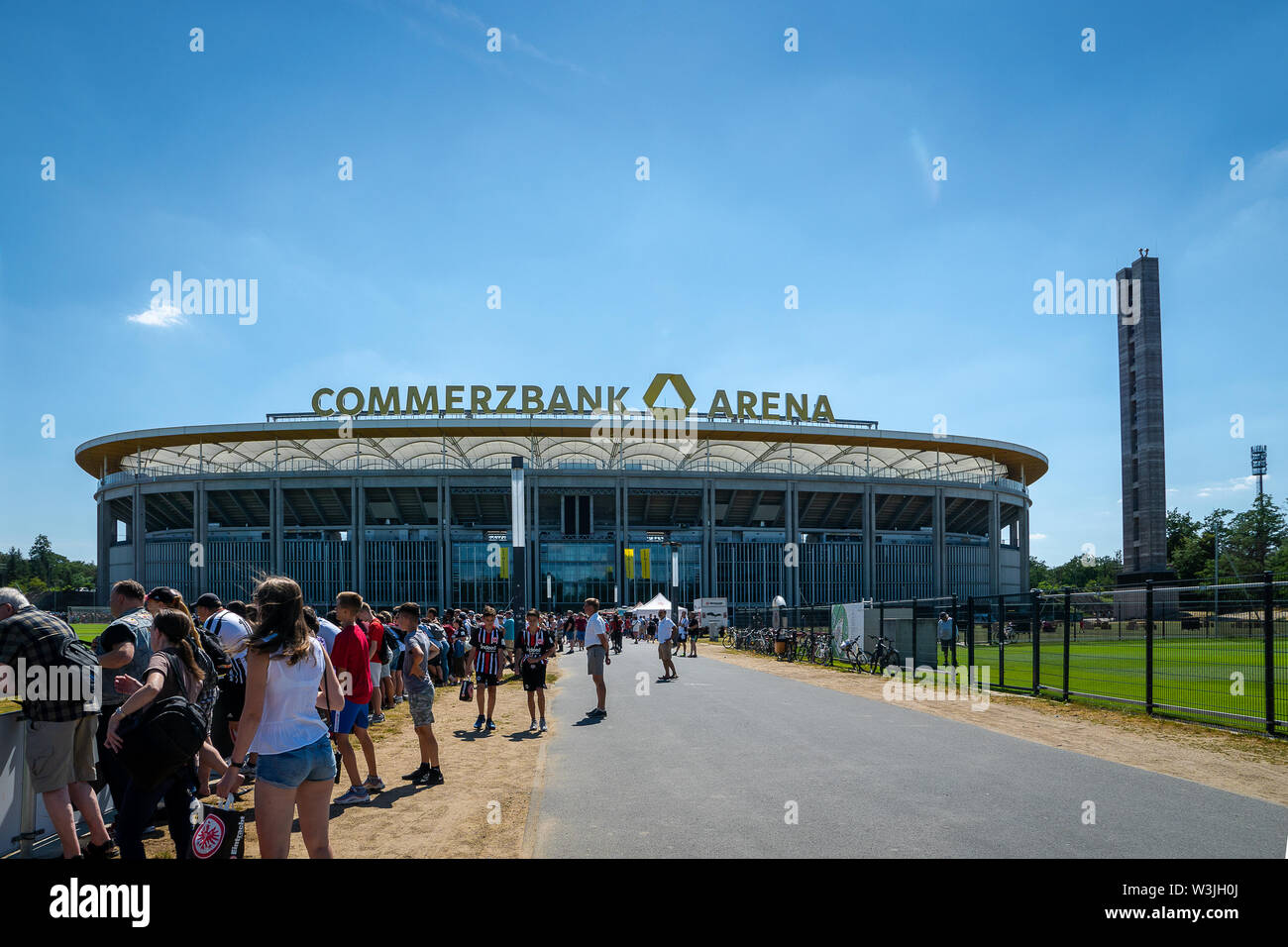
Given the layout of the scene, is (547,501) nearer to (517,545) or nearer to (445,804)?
(517,545)

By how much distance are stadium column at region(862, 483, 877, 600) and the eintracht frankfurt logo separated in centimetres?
6042

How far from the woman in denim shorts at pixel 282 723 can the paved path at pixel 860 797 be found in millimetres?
2153

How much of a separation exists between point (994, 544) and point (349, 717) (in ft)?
215

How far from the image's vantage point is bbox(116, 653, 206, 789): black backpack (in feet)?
16.4

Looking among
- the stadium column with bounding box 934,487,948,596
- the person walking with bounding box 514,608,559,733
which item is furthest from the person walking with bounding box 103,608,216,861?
the stadium column with bounding box 934,487,948,596

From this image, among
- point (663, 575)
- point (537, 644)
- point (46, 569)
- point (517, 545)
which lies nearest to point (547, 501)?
point (663, 575)

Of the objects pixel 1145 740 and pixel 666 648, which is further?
pixel 666 648

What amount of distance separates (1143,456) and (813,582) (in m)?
28.8

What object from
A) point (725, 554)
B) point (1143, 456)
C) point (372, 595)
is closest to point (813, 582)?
point (725, 554)

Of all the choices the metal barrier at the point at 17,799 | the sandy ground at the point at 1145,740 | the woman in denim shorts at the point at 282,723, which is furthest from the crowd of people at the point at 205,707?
the sandy ground at the point at 1145,740

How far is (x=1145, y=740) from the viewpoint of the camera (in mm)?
10672

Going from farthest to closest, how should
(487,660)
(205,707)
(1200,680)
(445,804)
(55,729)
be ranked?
(1200,680) < (487,660) < (445,804) < (205,707) < (55,729)

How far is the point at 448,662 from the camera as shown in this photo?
2083 centimetres
